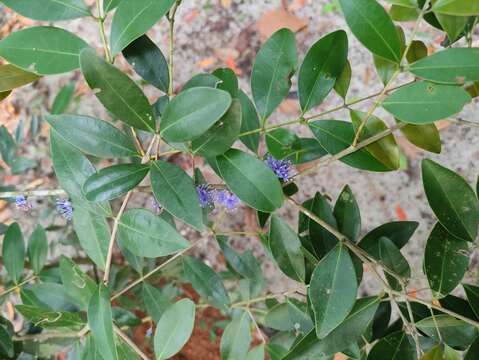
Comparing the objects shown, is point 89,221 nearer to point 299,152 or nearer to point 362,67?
point 299,152

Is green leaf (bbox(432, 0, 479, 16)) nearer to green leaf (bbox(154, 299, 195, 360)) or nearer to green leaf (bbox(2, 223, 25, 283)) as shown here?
green leaf (bbox(154, 299, 195, 360))

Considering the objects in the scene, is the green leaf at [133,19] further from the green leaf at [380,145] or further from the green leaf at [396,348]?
the green leaf at [396,348]

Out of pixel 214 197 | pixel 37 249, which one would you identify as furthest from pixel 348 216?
pixel 37 249

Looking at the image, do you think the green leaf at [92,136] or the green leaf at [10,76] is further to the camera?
the green leaf at [10,76]

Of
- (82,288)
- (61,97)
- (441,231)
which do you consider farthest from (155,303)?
(61,97)

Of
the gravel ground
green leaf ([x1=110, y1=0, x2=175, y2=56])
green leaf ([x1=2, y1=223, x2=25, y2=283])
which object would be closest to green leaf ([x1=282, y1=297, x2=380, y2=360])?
green leaf ([x1=110, y1=0, x2=175, y2=56])

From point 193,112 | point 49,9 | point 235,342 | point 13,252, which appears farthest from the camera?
point 13,252

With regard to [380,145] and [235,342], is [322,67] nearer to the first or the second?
[380,145]

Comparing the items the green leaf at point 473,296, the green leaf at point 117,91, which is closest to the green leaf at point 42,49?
the green leaf at point 117,91
